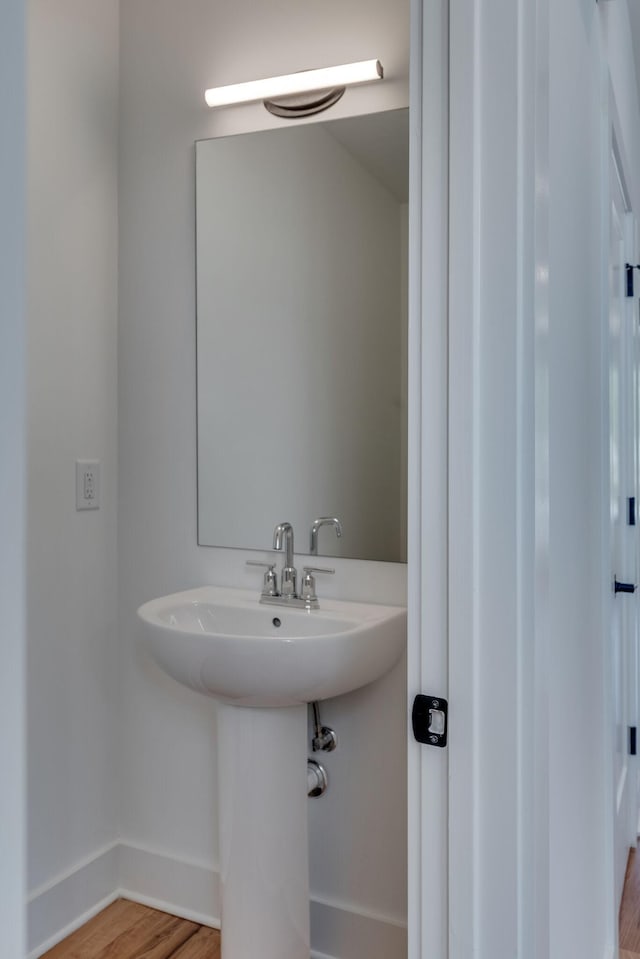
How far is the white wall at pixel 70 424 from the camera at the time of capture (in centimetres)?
184

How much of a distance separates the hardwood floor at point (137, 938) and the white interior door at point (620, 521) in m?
1.04

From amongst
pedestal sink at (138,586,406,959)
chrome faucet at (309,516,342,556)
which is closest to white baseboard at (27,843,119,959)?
pedestal sink at (138,586,406,959)

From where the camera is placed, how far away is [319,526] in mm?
1849

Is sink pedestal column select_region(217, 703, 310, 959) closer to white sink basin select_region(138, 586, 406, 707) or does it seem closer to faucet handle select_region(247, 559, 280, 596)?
white sink basin select_region(138, 586, 406, 707)

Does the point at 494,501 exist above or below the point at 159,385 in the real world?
below

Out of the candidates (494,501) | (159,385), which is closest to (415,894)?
(494,501)

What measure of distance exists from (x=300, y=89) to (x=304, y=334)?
1.86 feet

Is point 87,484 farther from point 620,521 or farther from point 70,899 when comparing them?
point 620,521

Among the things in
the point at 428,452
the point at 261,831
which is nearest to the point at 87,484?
the point at 261,831

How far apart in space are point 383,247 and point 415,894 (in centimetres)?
134

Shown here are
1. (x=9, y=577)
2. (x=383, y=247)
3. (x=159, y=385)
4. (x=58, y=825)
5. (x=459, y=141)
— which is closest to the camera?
(x=9, y=577)

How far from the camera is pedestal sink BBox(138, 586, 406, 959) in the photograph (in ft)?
5.02

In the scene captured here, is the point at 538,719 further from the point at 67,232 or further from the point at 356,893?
the point at 67,232

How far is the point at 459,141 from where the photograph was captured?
846mm
